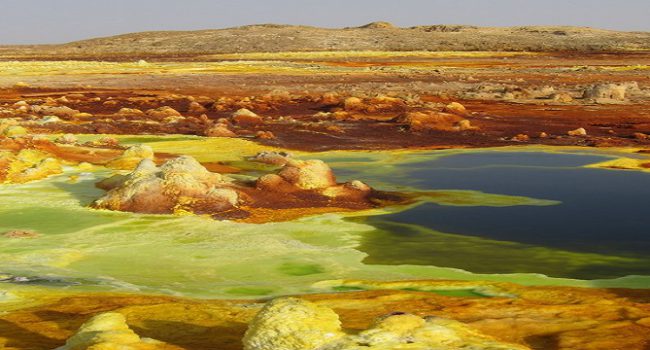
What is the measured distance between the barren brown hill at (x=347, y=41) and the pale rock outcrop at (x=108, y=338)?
312 ft

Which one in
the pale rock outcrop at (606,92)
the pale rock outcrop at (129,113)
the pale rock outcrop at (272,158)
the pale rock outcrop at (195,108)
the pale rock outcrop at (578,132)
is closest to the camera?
the pale rock outcrop at (272,158)

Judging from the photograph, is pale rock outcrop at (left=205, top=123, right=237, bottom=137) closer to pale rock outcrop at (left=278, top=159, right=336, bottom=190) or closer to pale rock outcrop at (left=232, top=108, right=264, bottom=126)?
pale rock outcrop at (left=232, top=108, right=264, bottom=126)

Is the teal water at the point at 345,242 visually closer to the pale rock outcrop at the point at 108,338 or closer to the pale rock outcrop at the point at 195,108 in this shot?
the pale rock outcrop at the point at 108,338

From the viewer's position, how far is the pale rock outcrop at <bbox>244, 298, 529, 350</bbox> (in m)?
5.70

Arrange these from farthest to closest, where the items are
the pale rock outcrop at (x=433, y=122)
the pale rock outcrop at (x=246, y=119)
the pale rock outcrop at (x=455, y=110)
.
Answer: the pale rock outcrop at (x=455, y=110)
the pale rock outcrop at (x=246, y=119)
the pale rock outcrop at (x=433, y=122)

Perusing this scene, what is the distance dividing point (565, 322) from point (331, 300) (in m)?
1.97

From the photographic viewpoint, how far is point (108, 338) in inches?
229

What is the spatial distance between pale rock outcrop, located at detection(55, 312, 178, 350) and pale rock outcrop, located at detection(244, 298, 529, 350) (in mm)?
714

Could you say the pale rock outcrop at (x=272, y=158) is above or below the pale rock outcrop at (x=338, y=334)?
below

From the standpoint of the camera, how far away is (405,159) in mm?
18609

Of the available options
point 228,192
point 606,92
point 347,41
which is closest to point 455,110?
point 606,92

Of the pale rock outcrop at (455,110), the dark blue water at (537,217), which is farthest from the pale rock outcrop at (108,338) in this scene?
the pale rock outcrop at (455,110)

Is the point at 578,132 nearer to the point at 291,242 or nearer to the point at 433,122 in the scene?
the point at 433,122

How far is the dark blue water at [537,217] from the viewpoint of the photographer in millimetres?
10047
